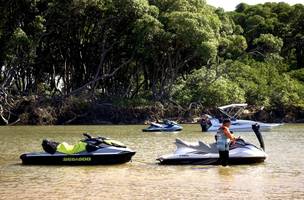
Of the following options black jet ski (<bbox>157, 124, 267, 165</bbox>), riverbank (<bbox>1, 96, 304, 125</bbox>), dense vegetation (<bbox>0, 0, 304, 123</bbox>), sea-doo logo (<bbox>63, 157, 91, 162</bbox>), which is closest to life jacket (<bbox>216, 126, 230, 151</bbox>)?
black jet ski (<bbox>157, 124, 267, 165</bbox>)

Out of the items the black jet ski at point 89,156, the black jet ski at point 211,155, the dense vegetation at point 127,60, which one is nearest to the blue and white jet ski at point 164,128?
the dense vegetation at point 127,60

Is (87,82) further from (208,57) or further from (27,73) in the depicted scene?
(208,57)

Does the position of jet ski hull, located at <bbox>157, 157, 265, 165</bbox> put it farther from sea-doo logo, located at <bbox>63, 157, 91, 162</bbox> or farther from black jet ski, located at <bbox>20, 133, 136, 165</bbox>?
sea-doo logo, located at <bbox>63, 157, 91, 162</bbox>

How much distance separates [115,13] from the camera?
5303 centimetres

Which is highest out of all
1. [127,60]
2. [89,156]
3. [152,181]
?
[127,60]

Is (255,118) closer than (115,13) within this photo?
No

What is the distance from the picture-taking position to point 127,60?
57.9m

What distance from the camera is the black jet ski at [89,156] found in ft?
63.5

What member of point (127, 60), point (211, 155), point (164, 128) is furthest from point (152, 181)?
point (127, 60)

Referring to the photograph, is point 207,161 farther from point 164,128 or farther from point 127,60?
point 127,60

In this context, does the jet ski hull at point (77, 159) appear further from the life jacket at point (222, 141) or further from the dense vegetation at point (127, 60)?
the dense vegetation at point (127, 60)

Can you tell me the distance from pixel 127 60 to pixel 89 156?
1537 inches

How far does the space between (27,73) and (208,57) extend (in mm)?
16273

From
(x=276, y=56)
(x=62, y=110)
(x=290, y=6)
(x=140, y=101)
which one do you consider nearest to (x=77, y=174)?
(x=62, y=110)
